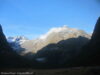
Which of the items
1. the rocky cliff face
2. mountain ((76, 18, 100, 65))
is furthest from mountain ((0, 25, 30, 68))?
mountain ((76, 18, 100, 65))

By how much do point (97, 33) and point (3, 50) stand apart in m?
72.0

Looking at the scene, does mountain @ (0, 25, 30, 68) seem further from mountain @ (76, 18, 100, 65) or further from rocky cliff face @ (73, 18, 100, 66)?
mountain @ (76, 18, 100, 65)

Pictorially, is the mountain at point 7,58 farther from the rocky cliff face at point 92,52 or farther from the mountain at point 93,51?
the mountain at point 93,51

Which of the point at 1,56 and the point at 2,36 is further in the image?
the point at 2,36

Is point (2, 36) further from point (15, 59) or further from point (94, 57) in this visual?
point (94, 57)

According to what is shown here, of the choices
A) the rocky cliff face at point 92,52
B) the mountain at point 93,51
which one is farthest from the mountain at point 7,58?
the mountain at point 93,51

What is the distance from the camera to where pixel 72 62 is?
159000mm

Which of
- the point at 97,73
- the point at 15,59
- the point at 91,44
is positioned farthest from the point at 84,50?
the point at 97,73

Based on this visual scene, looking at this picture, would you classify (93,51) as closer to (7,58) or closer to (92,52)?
(92,52)

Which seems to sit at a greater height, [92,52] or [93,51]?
[93,51]

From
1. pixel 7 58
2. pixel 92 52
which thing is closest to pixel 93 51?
pixel 92 52

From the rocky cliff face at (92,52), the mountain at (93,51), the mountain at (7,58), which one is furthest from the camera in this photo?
the mountain at (7,58)

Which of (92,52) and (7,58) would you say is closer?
(92,52)

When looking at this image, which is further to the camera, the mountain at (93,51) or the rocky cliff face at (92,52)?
the rocky cliff face at (92,52)
